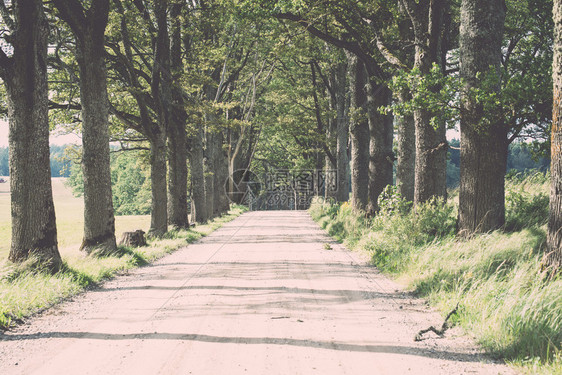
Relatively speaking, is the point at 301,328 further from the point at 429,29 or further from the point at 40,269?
the point at 429,29

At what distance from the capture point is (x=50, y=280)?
7793mm

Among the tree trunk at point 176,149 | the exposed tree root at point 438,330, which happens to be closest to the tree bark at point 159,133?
the tree trunk at point 176,149

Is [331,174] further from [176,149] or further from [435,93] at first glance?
[435,93]

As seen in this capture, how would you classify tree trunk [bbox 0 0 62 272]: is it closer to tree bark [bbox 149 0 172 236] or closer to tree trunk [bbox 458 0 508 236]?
tree trunk [bbox 458 0 508 236]

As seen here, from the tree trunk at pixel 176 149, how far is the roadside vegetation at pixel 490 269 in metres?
8.74

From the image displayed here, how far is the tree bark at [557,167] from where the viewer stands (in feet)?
19.2

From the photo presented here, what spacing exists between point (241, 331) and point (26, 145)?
589 cm

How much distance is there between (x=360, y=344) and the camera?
5.00 metres

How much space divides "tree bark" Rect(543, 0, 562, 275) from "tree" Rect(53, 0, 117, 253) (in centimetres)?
948

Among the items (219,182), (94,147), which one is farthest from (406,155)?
(219,182)

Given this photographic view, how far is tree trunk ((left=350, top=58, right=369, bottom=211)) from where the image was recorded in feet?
58.7

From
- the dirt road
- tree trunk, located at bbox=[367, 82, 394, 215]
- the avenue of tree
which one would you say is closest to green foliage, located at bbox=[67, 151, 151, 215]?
the avenue of tree

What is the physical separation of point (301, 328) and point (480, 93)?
16.8 feet

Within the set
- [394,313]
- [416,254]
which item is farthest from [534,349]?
[416,254]
